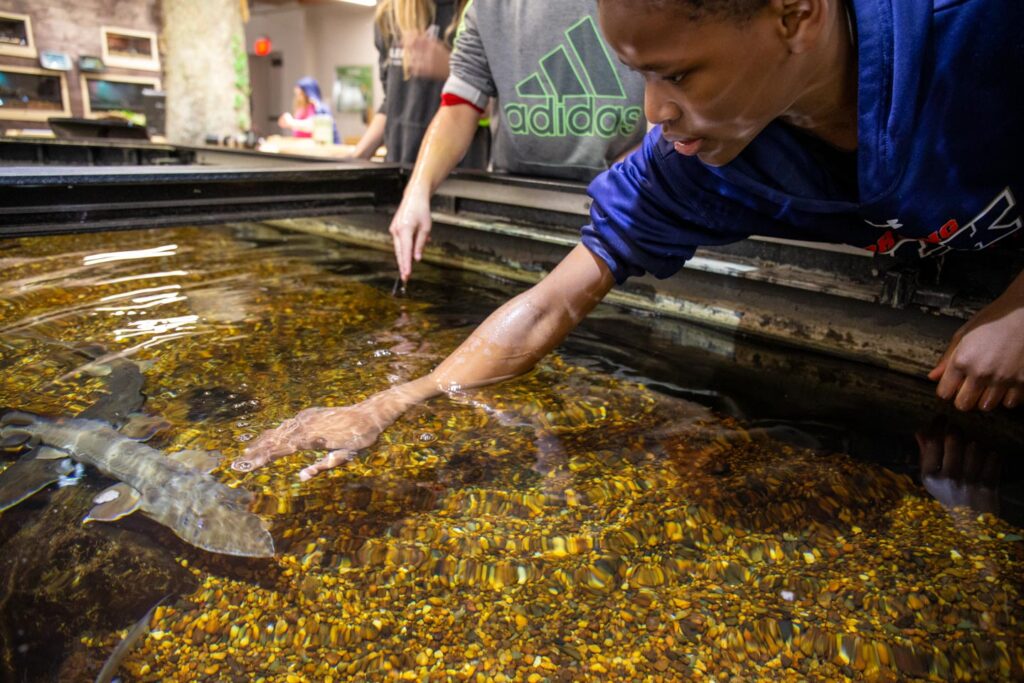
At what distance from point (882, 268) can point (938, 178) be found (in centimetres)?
96

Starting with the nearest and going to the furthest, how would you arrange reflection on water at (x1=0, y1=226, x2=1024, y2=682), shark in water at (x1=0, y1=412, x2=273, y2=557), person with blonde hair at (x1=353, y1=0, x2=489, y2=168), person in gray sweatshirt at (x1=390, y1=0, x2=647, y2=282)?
1. reflection on water at (x1=0, y1=226, x2=1024, y2=682)
2. shark in water at (x1=0, y1=412, x2=273, y2=557)
3. person in gray sweatshirt at (x1=390, y1=0, x2=647, y2=282)
4. person with blonde hair at (x1=353, y1=0, x2=489, y2=168)

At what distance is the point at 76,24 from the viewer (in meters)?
9.84

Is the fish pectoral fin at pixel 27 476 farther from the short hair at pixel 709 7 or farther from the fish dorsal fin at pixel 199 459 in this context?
the short hair at pixel 709 7

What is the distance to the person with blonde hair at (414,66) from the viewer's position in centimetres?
363

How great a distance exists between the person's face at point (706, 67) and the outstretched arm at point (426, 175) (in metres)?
1.47

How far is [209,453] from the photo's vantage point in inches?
63.4

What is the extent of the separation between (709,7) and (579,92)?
2086 mm

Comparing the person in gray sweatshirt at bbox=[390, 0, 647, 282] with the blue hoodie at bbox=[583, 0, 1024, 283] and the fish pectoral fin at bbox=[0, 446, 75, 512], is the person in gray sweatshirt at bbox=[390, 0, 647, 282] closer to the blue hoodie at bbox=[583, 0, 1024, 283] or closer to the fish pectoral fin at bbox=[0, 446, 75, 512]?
the blue hoodie at bbox=[583, 0, 1024, 283]

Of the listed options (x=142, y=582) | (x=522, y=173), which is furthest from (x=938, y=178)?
(x=522, y=173)

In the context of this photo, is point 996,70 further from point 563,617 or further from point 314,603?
point 314,603

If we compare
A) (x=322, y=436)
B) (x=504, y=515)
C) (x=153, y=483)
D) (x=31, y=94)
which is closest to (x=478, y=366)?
(x=322, y=436)

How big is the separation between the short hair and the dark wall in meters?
11.6

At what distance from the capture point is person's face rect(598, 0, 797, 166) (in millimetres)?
963

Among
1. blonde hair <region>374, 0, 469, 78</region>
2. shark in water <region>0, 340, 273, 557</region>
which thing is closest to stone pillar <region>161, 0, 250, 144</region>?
blonde hair <region>374, 0, 469, 78</region>
